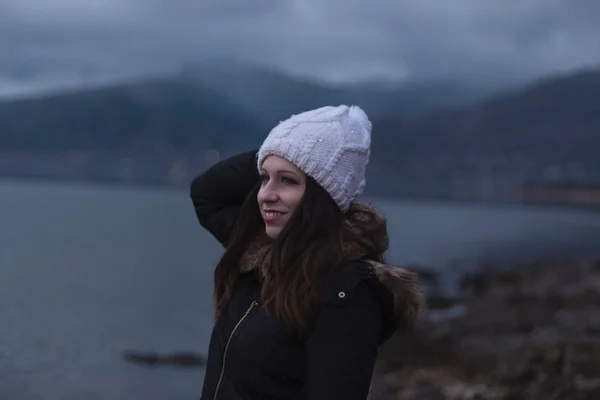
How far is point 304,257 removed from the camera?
8.12ft

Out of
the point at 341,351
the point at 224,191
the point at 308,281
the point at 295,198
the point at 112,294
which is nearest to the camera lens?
the point at 341,351

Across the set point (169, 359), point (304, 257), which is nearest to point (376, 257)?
point (304, 257)

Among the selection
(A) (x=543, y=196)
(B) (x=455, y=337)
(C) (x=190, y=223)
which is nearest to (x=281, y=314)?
(B) (x=455, y=337)

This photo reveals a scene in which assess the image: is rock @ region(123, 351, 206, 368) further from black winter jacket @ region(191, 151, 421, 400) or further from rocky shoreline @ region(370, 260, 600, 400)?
black winter jacket @ region(191, 151, 421, 400)

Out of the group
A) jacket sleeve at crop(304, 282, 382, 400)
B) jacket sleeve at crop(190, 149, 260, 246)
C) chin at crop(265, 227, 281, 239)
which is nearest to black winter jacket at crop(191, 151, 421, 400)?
jacket sleeve at crop(304, 282, 382, 400)

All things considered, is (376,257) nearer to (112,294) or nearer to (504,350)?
(504,350)

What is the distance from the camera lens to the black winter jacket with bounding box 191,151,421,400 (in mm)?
2318

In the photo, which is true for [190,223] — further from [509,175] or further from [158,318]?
[509,175]

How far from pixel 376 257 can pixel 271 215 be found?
38 centimetres

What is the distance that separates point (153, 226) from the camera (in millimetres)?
72500

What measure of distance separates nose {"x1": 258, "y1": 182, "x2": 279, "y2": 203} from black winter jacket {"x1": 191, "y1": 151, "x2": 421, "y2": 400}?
266 millimetres

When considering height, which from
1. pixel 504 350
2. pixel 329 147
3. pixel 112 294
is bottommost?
pixel 112 294

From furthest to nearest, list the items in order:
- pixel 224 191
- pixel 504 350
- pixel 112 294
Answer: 1. pixel 112 294
2. pixel 504 350
3. pixel 224 191

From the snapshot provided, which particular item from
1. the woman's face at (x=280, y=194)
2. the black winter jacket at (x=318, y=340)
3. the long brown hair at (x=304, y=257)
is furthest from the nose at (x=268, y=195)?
the black winter jacket at (x=318, y=340)
